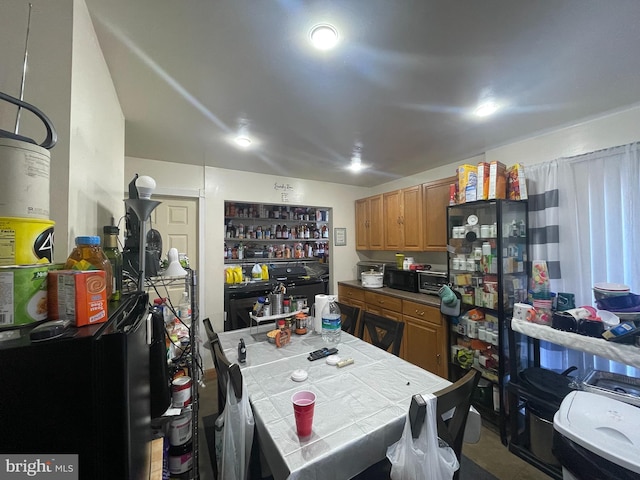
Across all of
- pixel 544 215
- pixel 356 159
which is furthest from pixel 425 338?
pixel 356 159

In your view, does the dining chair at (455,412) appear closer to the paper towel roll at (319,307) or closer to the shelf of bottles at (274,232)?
the paper towel roll at (319,307)

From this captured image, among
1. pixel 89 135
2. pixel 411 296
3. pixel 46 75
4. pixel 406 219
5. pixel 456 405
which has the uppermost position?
pixel 46 75

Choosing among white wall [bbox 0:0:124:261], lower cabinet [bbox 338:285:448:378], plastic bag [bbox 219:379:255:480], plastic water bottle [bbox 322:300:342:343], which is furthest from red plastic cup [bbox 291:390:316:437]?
lower cabinet [bbox 338:285:448:378]

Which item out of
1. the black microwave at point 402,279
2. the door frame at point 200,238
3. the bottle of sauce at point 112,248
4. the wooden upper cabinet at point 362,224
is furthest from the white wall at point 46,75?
the wooden upper cabinet at point 362,224

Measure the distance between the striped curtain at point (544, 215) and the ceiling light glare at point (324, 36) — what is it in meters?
2.06

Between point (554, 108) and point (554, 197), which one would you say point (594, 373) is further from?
point (554, 108)

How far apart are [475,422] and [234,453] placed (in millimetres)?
1117

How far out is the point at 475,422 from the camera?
1205mm

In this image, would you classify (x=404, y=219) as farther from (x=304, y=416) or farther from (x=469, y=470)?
(x=304, y=416)

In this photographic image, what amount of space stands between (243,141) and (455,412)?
7.75ft

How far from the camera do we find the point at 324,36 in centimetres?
112

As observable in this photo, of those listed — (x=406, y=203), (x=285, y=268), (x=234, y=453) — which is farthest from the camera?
(x=285, y=268)

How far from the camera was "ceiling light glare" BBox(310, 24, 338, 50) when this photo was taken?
3.56ft

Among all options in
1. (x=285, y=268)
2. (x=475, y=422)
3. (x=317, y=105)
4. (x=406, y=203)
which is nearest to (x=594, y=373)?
(x=475, y=422)
